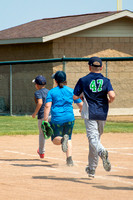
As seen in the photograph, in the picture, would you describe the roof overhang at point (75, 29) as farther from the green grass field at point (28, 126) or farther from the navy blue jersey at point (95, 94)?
the navy blue jersey at point (95, 94)

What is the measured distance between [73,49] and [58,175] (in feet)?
52.5

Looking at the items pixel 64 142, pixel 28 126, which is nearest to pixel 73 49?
pixel 28 126

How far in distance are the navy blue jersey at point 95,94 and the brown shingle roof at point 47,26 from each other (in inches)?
602

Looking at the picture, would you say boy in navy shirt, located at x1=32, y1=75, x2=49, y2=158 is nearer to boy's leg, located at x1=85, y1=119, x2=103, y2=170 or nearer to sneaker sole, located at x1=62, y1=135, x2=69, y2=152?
sneaker sole, located at x1=62, y1=135, x2=69, y2=152

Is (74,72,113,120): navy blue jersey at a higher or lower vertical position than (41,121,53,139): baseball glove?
higher

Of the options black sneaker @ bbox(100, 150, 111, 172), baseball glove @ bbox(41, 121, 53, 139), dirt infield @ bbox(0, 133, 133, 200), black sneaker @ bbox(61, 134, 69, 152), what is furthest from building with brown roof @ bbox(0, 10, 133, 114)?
black sneaker @ bbox(100, 150, 111, 172)

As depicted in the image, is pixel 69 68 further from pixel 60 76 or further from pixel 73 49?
pixel 60 76

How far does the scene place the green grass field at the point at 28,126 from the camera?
1729cm

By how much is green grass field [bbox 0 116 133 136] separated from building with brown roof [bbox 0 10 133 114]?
8.17 feet

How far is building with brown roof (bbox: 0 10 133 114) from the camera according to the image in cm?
2392

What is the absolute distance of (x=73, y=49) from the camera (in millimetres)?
24812

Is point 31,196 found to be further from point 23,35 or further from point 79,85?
point 23,35

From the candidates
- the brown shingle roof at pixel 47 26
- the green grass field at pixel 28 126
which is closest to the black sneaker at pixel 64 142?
the green grass field at pixel 28 126

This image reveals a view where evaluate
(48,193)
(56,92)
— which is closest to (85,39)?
(56,92)
